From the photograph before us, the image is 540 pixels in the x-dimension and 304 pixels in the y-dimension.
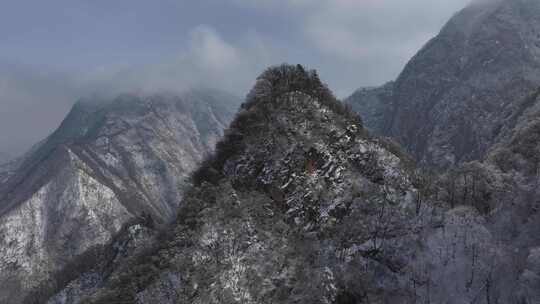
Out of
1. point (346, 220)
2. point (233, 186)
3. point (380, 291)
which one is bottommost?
point (380, 291)

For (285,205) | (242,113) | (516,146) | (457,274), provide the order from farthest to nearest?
(516,146) < (242,113) < (285,205) < (457,274)

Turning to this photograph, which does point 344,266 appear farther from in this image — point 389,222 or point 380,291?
point 389,222

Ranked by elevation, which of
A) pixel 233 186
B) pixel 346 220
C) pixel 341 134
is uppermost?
pixel 341 134

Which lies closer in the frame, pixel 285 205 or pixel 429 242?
pixel 429 242

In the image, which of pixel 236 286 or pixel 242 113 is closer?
pixel 236 286

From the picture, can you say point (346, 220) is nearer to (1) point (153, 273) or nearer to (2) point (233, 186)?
(2) point (233, 186)

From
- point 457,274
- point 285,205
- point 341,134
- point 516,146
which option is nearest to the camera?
point 457,274

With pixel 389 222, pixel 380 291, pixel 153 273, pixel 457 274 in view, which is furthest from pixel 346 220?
pixel 153 273

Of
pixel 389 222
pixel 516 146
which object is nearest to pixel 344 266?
pixel 389 222

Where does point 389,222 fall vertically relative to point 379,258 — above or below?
above
